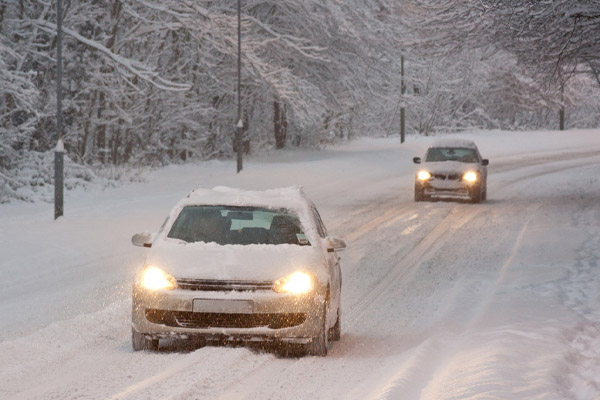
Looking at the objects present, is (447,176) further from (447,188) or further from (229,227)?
(229,227)

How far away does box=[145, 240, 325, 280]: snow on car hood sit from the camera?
8.34 metres

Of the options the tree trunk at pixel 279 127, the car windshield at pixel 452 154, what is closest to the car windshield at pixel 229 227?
the car windshield at pixel 452 154

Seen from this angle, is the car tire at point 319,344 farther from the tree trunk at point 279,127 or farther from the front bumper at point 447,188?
the tree trunk at point 279,127

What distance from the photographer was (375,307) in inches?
468

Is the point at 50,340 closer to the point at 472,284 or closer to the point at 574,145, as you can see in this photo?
the point at 472,284

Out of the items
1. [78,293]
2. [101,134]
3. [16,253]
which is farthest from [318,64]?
[78,293]

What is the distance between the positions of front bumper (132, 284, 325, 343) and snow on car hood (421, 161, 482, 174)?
18.7 metres

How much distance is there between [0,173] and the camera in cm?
2486

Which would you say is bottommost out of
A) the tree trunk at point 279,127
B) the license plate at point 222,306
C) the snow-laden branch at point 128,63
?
the license plate at point 222,306

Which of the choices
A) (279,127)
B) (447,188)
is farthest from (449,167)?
(279,127)

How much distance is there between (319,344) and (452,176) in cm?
1844

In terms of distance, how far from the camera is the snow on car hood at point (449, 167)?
2666 cm

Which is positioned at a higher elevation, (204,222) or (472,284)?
(204,222)

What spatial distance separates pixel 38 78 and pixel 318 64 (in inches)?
635
